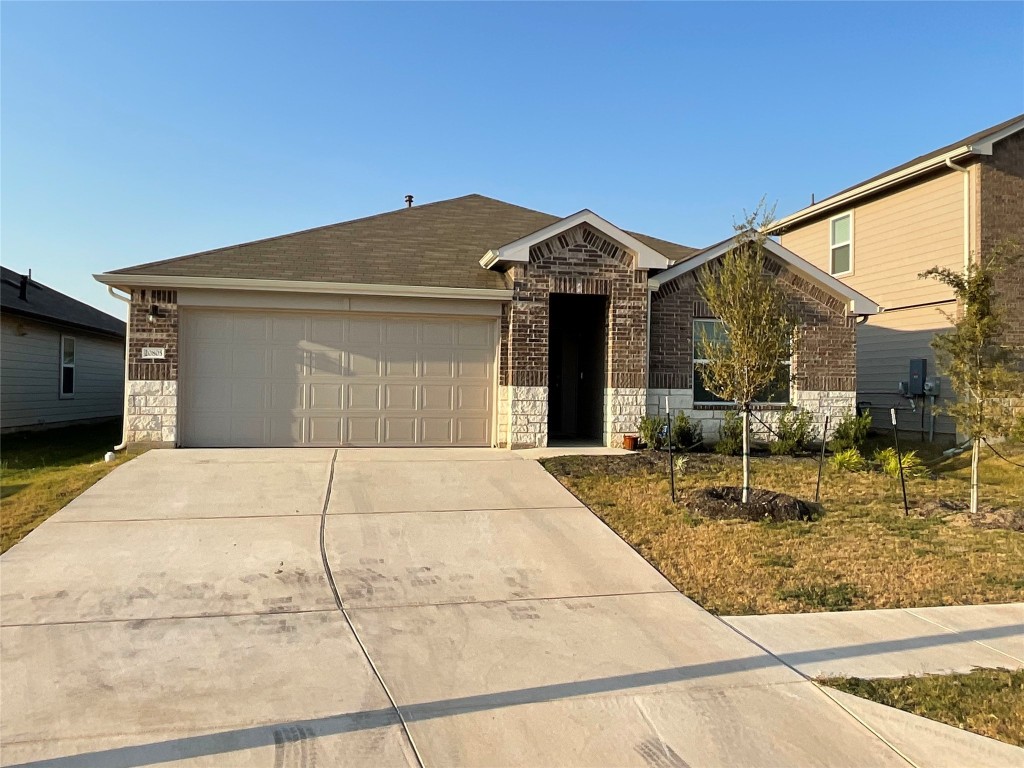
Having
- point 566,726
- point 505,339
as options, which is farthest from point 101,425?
point 566,726

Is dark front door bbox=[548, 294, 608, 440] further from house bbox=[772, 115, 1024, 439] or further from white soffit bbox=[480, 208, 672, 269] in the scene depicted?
house bbox=[772, 115, 1024, 439]

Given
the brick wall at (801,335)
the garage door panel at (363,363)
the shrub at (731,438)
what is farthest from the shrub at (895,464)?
the garage door panel at (363,363)

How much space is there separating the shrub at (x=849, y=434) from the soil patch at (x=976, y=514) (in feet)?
11.0

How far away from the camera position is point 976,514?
8.78m

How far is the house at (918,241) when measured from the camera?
13875mm

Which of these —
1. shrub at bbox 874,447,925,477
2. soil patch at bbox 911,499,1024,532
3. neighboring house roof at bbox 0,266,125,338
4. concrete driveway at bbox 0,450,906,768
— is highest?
neighboring house roof at bbox 0,266,125,338

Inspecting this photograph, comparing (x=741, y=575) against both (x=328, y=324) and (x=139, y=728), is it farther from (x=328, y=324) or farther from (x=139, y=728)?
(x=328, y=324)

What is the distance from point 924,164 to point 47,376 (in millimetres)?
19691

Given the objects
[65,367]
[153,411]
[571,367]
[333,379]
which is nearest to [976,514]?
[571,367]

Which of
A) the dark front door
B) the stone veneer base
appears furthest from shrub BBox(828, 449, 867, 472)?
the stone veneer base

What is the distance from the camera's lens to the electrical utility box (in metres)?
14.7

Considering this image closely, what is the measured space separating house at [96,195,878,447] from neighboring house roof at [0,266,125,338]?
234 inches

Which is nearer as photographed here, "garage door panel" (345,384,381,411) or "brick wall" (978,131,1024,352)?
"garage door panel" (345,384,381,411)

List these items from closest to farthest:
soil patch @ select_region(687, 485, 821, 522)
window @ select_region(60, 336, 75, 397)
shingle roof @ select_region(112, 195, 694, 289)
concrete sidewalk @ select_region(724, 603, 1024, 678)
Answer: concrete sidewalk @ select_region(724, 603, 1024, 678)
soil patch @ select_region(687, 485, 821, 522)
shingle roof @ select_region(112, 195, 694, 289)
window @ select_region(60, 336, 75, 397)
